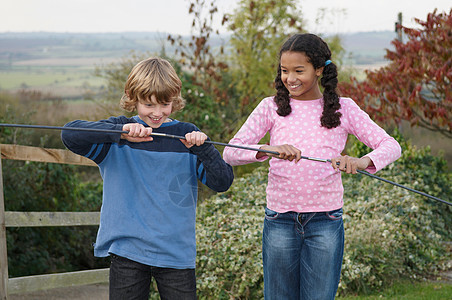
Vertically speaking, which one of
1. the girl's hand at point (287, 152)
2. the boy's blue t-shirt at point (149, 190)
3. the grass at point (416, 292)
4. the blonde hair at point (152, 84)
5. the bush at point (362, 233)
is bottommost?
the grass at point (416, 292)

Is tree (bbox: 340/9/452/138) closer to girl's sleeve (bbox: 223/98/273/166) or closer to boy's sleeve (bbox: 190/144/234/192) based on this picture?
girl's sleeve (bbox: 223/98/273/166)

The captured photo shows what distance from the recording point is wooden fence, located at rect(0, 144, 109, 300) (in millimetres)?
3811

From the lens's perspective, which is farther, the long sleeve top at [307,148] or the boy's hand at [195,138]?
the long sleeve top at [307,148]

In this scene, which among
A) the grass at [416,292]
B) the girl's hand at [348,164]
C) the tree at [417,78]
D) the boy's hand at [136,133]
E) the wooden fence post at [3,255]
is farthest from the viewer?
the tree at [417,78]

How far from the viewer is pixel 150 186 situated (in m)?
2.28

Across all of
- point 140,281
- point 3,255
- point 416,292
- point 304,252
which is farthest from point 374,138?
point 416,292

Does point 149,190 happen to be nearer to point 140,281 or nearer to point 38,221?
point 140,281

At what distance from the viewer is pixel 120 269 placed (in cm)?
222

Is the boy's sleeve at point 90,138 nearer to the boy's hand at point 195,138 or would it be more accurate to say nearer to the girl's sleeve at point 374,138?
the boy's hand at point 195,138

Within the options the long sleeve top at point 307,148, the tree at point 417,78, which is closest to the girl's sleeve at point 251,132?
the long sleeve top at point 307,148

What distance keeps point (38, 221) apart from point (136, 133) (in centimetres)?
244

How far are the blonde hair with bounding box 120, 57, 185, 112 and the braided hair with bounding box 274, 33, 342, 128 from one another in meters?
0.46

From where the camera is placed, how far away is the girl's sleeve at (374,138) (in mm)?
2359

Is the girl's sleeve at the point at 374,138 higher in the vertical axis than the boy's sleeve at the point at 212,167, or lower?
higher
